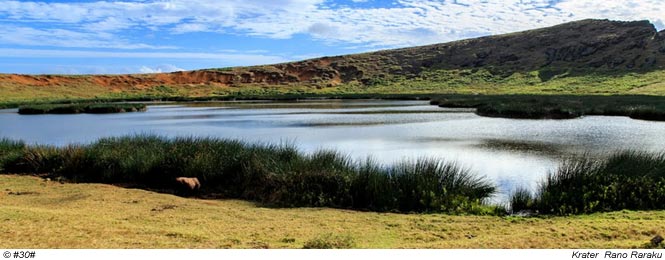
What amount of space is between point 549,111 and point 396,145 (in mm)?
17112

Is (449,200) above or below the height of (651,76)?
below

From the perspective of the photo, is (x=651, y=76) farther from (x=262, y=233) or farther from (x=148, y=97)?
(x=262, y=233)

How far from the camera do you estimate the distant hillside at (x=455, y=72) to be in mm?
75875

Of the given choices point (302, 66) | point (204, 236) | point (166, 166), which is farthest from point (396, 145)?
point (302, 66)

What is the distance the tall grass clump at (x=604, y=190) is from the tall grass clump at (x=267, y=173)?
1285mm

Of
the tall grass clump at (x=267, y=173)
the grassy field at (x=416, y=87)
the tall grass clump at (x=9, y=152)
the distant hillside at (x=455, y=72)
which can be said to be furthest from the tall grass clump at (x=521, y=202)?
the distant hillside at (x=455, y=72)

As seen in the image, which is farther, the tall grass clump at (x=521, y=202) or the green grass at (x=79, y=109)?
the green grass at (x=79, y=109)

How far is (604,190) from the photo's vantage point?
10.5 meters

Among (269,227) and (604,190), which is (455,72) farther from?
(269,227)

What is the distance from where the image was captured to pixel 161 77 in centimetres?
9606

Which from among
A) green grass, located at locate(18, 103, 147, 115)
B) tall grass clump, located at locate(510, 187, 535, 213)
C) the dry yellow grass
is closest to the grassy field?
green grass, located at locate(18, 103, 147, 115)

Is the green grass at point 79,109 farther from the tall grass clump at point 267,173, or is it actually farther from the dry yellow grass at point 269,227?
the dry yellow grass at point 269,227

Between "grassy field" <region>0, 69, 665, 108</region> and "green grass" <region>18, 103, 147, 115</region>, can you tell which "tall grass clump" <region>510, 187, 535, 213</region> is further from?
"grassy field" <region>0, 69, 665, 108</region>
